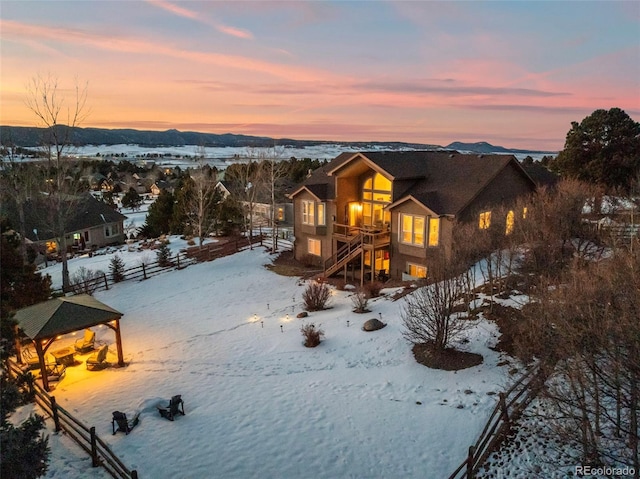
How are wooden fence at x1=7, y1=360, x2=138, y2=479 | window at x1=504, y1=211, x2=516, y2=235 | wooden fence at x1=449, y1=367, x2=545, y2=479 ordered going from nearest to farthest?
wooden fence at x1=7, y1=360, x2=138, y2=479 < wooden fence at x1=449, y1=367, x2=545, y2=479 < window at x1=504, y1=211, x2=516, y2=235

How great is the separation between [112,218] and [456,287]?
42540mm

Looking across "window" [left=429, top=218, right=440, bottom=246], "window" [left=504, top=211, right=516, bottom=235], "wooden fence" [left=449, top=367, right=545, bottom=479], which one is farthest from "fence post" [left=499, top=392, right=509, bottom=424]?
"window" [left=429, top=218, right=440, bottom=246]

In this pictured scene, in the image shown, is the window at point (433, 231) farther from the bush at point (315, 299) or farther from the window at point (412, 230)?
the bush at point (315, 299)

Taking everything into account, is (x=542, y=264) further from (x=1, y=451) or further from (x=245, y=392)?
(x=1, y=451)

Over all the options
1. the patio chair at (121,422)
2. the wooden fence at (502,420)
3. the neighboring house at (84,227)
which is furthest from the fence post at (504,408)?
the neighboring house at (84,227)

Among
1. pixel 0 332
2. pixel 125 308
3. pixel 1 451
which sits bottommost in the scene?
pixel 125 308

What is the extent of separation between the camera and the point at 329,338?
1800cm

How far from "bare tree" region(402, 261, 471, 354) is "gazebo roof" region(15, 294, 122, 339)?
37.3ft

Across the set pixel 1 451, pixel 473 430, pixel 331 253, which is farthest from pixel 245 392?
pixel 331 253

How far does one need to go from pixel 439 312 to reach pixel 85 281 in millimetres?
21916

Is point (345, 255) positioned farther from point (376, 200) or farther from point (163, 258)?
point (163, 258)

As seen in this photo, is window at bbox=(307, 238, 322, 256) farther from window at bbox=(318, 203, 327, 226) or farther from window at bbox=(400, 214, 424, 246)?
window at bbox=(400, 214, 424, 246)

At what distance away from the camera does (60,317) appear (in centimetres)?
1523

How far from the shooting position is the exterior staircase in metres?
26.9
